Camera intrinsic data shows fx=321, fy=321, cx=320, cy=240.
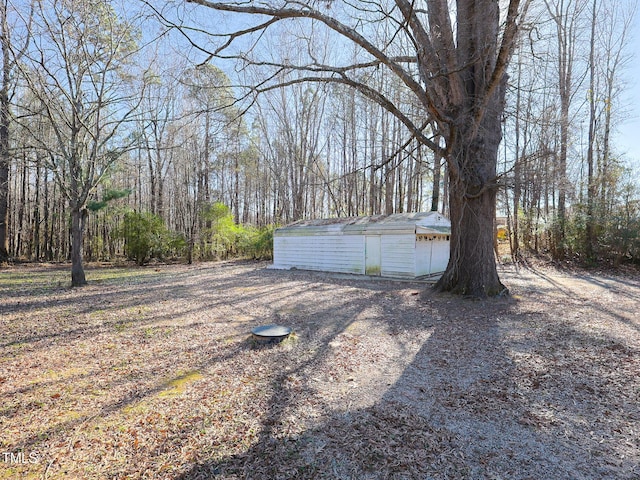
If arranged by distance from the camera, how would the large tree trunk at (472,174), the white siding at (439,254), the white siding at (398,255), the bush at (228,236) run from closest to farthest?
the large tree trunk at (472,174), the white siding at (398,255), the white siding at (439,254), the bush at (228,236)

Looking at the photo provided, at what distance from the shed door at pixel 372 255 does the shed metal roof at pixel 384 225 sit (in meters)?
0.28

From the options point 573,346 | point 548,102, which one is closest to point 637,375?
point 573,346

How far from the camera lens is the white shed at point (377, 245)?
1025cm

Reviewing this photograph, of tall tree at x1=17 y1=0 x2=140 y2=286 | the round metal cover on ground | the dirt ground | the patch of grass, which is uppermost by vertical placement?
tall tree at x1=17 y1=0 x2=140 y2=286

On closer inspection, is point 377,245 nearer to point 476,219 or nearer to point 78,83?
point 476,219

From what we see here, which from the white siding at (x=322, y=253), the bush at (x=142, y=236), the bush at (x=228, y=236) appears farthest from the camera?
the bush at (x=228, y=236)

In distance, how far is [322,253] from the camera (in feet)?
42.0

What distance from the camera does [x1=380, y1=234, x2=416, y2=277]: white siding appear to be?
10128 mm

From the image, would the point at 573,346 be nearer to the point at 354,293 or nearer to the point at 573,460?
the point at 573,460

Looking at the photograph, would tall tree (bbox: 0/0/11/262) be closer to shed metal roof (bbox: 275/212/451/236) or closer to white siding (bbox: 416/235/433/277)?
shed metal roof (bbox: 275/212/451/236)

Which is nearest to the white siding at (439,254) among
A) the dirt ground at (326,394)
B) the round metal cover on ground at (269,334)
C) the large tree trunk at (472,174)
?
the large tree trunk at (472,174)

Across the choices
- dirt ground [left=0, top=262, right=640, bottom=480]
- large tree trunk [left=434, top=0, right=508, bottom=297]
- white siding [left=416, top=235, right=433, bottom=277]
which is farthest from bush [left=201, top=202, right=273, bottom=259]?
large tree trunk [left=434, top=0, right=508, bottom=297]

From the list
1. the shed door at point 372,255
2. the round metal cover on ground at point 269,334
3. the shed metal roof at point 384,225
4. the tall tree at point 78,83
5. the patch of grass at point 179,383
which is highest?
the tall tree at point 78,83

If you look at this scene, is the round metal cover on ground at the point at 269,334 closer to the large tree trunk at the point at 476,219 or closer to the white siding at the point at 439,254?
the large tree trunk at the point at 476,219
